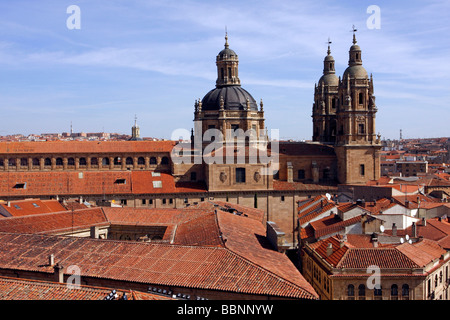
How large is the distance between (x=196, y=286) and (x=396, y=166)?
11332 cm

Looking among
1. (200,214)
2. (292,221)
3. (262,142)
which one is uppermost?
(262,142)

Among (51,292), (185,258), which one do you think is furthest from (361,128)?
(51,292)

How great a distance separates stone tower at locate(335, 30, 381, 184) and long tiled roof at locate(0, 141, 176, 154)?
2090 cm

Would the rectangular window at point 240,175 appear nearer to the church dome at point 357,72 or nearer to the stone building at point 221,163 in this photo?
the stone building at point 221,163

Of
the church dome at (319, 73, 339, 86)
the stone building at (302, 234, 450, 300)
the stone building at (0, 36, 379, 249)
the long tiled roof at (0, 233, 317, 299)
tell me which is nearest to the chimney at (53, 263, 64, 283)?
the long tiled roof at (0, 233, 317, 299)

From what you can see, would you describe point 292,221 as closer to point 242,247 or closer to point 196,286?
point 242,247

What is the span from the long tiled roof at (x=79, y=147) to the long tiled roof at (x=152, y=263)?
36.0 metres

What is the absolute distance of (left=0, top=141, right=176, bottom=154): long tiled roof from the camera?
2474 inches

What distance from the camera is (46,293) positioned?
19141 mm

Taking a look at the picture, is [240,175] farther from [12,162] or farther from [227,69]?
[12,162]

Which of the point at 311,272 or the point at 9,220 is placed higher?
the point at 9,220
